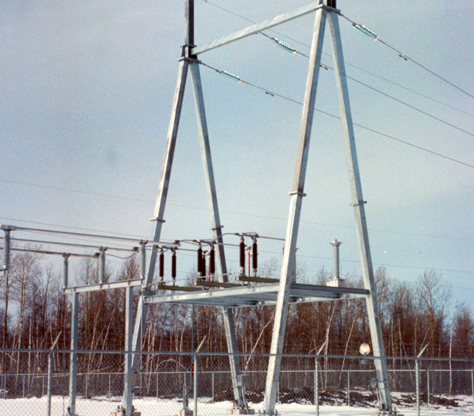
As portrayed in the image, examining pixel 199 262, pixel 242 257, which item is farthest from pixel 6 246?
pixel 242 257

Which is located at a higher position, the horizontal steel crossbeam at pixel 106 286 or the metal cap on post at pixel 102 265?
the metal cap on post at pixel 102 265

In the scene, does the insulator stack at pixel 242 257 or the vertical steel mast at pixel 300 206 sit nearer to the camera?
the vertical steel mast at pixel 300 206

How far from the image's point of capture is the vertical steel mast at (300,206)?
57.3 ft

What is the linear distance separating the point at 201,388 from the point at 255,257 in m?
20.9

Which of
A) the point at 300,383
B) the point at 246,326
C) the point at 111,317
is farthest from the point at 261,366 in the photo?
the point at 111,317

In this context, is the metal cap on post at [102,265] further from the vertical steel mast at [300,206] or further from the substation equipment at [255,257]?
the vertical steel mast at [300,206]

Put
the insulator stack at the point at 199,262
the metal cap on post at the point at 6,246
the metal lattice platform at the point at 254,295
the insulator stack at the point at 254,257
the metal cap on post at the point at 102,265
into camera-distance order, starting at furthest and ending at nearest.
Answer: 1. the insulator stack at the point at 199,262
2. the metal cap on post at the point at 102,265
3. the insulator stack at the point at 254,257
4. the metal lattice platform at the point at 254,295
5. the metal cap on post at the point at 6,246

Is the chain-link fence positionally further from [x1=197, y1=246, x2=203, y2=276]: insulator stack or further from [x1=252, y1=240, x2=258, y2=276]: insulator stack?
[x1=197, y1=246, x2=203, y2=276]: insulator stack

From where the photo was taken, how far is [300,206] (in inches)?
712

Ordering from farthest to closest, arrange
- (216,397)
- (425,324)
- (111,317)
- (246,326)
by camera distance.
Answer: (425,324), (246,326), (111,317), (216,397)

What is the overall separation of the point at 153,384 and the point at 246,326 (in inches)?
615

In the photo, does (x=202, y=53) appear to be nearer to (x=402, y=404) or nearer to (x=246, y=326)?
(x=402, y=404)

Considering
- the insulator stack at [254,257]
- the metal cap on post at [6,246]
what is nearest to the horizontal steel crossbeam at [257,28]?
the insulator stack at [254,257]

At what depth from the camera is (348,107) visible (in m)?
19.9
